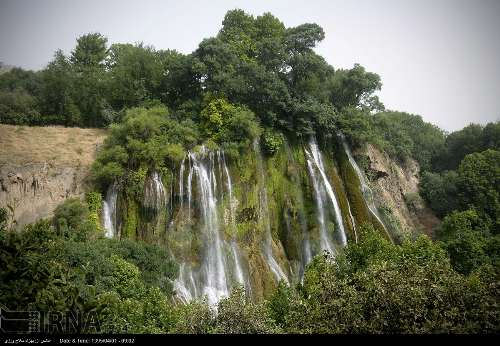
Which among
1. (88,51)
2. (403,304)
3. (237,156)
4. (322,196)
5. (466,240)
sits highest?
(88,51)

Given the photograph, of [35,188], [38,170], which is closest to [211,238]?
[35,188]

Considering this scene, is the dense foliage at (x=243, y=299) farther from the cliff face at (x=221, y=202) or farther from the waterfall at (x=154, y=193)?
the waterfall at (x=154, y=193)

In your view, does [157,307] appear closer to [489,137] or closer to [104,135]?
[104,135]

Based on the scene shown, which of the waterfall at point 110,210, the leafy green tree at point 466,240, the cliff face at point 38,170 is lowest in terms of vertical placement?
the leafy green tree at point 466,240

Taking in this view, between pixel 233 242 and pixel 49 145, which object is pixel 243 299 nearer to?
pixel 233 242

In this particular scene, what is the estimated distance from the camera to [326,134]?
1077 inches

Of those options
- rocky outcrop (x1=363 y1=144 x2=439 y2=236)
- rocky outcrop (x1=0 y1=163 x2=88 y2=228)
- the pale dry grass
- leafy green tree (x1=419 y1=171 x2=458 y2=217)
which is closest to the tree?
the pale dry grass

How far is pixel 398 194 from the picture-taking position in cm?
3362

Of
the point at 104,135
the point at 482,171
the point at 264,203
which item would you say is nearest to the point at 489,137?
the point at 482,171

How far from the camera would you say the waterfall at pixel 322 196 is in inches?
969

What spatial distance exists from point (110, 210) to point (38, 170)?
3.58m

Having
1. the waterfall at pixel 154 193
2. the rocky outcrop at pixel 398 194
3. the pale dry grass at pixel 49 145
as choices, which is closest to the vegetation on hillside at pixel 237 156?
the waterfall at pixel 154 193

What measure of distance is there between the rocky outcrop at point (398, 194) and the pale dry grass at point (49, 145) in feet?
57.1

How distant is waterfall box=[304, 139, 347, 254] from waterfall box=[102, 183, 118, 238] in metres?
10.8
